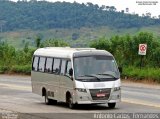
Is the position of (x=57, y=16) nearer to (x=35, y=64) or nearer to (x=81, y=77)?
(x=35, y=64)

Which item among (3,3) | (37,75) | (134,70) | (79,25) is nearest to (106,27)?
(79,25)

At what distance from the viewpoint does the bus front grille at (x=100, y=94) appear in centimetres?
2117

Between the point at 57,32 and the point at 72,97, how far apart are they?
5686 inches

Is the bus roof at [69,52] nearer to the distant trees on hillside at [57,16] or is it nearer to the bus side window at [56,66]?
the bus side window at [56,66]

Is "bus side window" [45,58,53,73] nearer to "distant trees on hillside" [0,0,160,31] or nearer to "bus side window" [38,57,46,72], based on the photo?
"bus side window" [38,57,46,72]

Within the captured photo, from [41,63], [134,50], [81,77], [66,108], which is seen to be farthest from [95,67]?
[134,50]

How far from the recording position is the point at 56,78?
23.7 meters

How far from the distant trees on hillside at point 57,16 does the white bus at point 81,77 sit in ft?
448

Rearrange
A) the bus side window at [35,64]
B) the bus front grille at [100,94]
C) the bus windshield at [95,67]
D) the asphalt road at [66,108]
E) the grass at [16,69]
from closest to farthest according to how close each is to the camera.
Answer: the asphalt road at [66,108], the bus front grille at [100,94], the bus windshield at [95,67], the bus side window at [35,64], the grass at [16,69]

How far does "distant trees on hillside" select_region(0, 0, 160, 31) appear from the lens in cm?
16362

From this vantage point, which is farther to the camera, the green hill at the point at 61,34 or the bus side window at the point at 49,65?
the green hill at the point at 61,34

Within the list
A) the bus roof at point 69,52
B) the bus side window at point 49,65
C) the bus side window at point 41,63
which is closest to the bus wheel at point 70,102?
the bus roof at point 69,52

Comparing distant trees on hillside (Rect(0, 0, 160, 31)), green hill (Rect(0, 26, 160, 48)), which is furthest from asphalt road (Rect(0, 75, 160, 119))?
distant trees on hillside (Rect(0, 0, 160, 31))

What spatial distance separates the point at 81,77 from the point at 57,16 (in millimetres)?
144177
